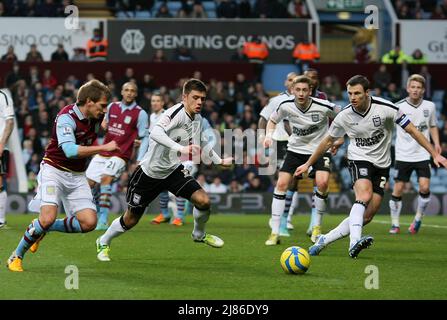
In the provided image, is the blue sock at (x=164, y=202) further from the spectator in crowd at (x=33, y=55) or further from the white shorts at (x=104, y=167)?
the spectator in crowd at (x=33, y=55)

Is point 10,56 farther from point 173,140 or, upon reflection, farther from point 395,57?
point 173,140

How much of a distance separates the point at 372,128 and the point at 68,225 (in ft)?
12.2

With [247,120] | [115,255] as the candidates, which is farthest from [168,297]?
[247,120]

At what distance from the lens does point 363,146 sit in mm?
11797

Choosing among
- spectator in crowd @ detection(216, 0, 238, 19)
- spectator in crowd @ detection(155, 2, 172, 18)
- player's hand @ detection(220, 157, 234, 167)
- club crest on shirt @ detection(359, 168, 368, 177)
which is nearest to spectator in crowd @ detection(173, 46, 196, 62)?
spectator in crowd @ detection(155, 2, 172, 18)

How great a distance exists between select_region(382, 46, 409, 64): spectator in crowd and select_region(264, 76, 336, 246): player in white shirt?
14263 millimetres

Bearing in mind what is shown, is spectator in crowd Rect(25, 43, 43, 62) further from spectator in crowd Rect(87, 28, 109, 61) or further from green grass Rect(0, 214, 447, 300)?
green grass Rect(0, 214, 447, 300)

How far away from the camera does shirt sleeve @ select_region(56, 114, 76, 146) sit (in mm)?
9766

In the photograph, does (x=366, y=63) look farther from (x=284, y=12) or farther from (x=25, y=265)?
(x=25, y=265)

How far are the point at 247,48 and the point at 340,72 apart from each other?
269cm

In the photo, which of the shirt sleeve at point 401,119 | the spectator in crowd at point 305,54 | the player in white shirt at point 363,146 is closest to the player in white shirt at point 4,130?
the player in white shirt at point 363,146

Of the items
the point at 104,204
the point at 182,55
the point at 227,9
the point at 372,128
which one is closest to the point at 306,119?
the point at 372,128

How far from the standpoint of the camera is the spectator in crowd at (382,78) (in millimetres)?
27125

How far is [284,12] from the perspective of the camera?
29.7 m
